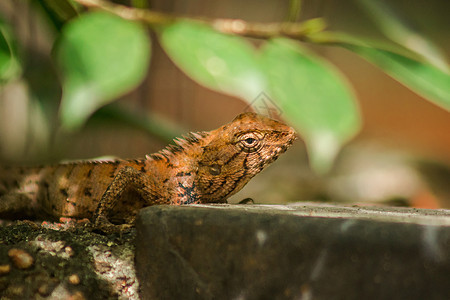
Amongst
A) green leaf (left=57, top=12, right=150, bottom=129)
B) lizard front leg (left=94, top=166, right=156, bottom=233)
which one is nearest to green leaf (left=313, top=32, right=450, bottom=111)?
green leaf (left=57, top=12, right=150, bottom=129)

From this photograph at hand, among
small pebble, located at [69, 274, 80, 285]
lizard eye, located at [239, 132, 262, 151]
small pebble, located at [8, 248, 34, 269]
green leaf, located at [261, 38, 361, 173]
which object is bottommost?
small pebble, located at [69, 274, 80, 285]

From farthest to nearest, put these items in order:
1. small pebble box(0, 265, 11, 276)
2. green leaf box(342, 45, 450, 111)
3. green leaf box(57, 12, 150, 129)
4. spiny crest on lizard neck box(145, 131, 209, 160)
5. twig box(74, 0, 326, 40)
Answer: twig box(74, 0, 326, 40), spiny crest on lizard neck box(145, 131, 209, 160), green leaf box(342, 45, 450, 111), green leaf box(57, 12, 150, 129), small pebble box(0, 265, 11, 276)

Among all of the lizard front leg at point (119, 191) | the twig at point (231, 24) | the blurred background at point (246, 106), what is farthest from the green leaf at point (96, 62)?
the blurred background at point (246, 106)

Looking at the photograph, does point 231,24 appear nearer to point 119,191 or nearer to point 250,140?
point 250,140

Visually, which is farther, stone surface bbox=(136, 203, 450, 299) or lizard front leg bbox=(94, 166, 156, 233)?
lizard front leg bbox=(94, 166, 156, 233)

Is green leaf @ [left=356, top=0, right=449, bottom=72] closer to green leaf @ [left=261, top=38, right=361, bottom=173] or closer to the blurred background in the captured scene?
green leaf @ [left=261, top=38, right=361, bottom=173]

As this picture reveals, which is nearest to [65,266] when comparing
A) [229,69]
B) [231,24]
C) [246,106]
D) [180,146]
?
[180,146]

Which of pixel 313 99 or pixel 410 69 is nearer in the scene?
pixel 313 99
